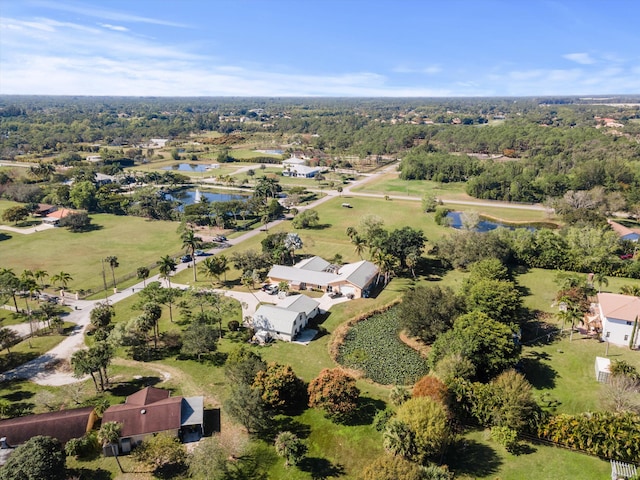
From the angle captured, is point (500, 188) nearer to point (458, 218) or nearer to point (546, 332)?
point (458, 218)

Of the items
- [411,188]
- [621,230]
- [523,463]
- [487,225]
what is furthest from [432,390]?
[411,188]

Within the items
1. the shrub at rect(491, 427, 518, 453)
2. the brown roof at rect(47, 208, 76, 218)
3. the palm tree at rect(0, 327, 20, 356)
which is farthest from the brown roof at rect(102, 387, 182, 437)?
the brown roof at rect(47, 208, 76, 218)

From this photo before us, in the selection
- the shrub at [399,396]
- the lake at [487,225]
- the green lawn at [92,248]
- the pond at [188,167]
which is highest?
the pond at [188,167]

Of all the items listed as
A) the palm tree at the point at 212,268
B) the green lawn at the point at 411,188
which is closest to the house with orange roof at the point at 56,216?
the palm tree at the point at 212,268

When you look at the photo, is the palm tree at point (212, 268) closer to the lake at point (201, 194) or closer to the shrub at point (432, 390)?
the shrub at point (432, 390)

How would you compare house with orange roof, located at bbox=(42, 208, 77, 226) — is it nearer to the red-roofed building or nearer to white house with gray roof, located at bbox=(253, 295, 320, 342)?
white house with gray roof, located at bbox=(253, 295, 320, 342)

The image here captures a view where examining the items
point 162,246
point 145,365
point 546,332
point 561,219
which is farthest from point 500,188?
point 145,365

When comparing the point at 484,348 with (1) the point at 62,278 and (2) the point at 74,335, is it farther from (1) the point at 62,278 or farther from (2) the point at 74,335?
(1) the point at 62,278
